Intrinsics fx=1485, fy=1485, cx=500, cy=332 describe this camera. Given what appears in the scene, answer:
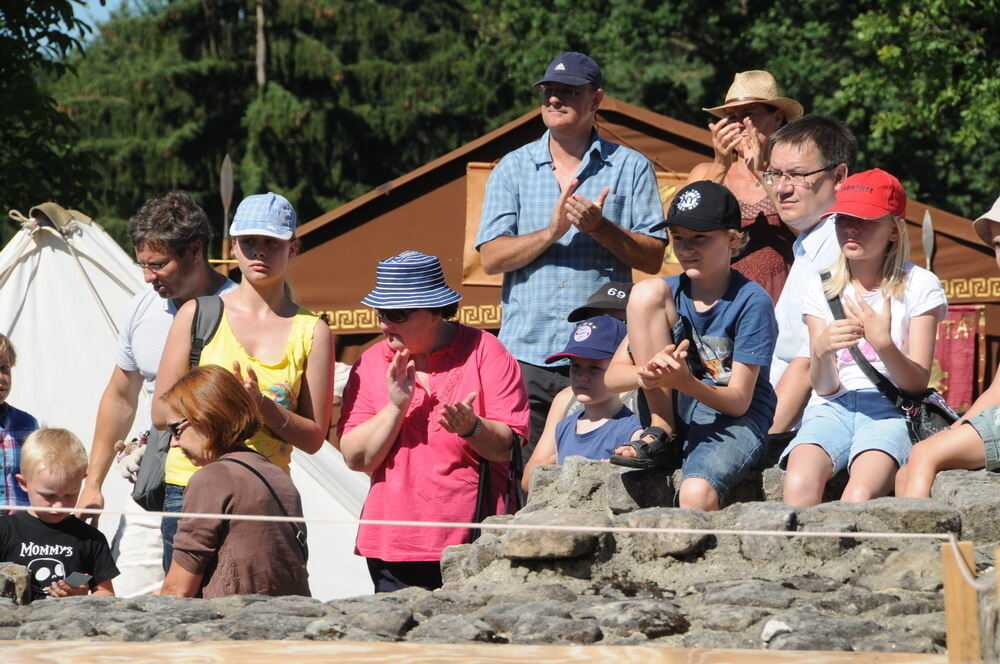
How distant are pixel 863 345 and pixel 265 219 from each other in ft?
6.96

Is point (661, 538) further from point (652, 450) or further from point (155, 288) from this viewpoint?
point (155, 288)

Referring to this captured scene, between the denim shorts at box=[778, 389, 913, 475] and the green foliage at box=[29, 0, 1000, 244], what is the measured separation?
1808 centimetres

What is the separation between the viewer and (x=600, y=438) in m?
5.39

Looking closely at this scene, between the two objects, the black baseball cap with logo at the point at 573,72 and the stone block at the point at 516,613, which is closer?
the stone block at the point at 516,613

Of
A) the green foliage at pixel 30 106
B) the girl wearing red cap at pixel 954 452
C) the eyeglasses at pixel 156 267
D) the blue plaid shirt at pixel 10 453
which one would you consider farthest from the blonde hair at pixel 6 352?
the green foliage at pixel 30 106

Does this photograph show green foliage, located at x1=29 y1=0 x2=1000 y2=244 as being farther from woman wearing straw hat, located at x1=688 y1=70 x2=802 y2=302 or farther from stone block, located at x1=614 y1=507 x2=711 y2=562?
stone block, located at x1=614 y1=507 x2=711 y2=562

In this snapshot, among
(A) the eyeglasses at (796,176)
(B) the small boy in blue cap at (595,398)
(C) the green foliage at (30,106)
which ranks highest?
(C) the green foliage at (30,106)

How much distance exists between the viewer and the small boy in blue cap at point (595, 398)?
17.5 feet

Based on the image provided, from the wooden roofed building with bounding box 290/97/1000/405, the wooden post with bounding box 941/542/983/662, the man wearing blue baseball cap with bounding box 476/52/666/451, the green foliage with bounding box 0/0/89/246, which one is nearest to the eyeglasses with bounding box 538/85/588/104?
the man wearing blue baseball cap with bounding box 476/52/666/451

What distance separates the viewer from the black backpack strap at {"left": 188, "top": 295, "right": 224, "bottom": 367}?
203 inches

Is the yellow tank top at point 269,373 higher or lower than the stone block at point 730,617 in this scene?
higher

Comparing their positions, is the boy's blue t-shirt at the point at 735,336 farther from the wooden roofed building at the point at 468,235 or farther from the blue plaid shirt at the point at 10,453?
the wooden roofed building at the point at 468,235

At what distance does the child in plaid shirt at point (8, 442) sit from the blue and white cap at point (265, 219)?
1.34m

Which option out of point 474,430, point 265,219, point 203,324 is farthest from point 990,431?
point 203,324
